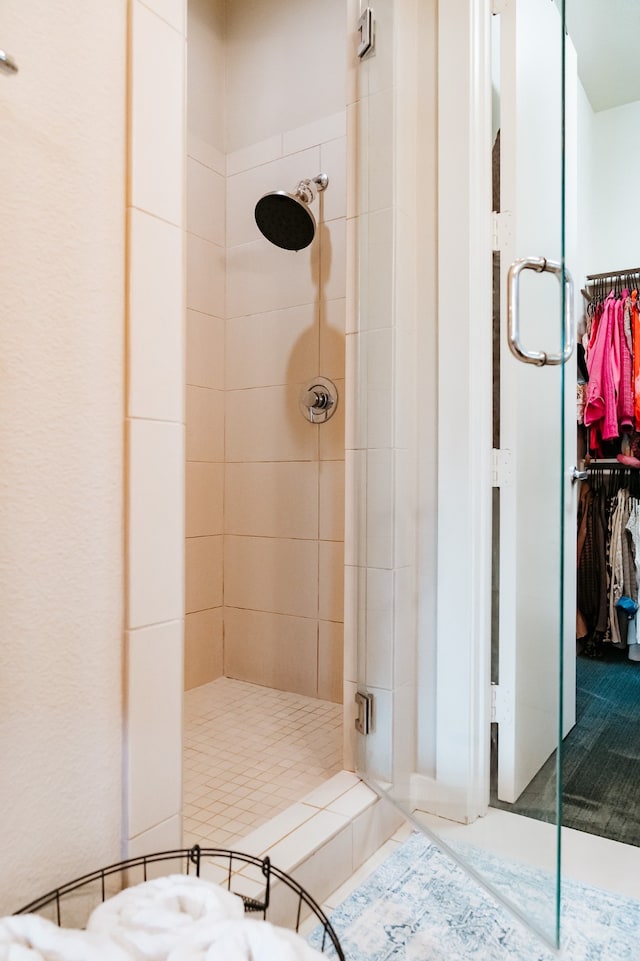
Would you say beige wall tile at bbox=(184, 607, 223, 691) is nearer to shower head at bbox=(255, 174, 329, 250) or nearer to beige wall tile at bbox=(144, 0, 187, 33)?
shower head at bbox=(255, 174, 329, 250)

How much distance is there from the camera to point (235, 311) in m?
2.29

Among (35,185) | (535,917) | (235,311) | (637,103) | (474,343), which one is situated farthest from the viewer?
(637,103)

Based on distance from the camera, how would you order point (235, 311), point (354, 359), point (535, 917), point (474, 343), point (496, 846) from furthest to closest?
1. point (235, 311)
2. point (354, 359)
3. point (474, 343)
4. point (496, 846)
5. point (535, 917)

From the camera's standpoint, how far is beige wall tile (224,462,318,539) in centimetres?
213

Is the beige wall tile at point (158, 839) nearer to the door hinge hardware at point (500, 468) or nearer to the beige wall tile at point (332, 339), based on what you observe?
the door hinge hardware at point (500, 468)

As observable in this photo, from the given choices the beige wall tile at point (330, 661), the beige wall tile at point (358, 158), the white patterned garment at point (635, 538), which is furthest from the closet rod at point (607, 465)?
the beige wall tile at point (358, 158)

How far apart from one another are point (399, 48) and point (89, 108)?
922 mm

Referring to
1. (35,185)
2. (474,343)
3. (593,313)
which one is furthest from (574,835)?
(593,313)

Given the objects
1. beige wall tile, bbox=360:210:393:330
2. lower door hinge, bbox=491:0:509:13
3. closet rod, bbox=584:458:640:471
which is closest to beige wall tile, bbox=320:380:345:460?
beige wall tile, bbox=360:210:393:330

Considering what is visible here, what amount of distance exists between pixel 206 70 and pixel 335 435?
4.70 feet

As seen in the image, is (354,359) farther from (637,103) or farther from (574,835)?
(637,103)

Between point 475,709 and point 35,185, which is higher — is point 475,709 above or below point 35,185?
below

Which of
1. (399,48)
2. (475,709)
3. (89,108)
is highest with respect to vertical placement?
(399,48)

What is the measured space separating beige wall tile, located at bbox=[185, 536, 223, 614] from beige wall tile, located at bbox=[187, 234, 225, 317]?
2.76 feet
